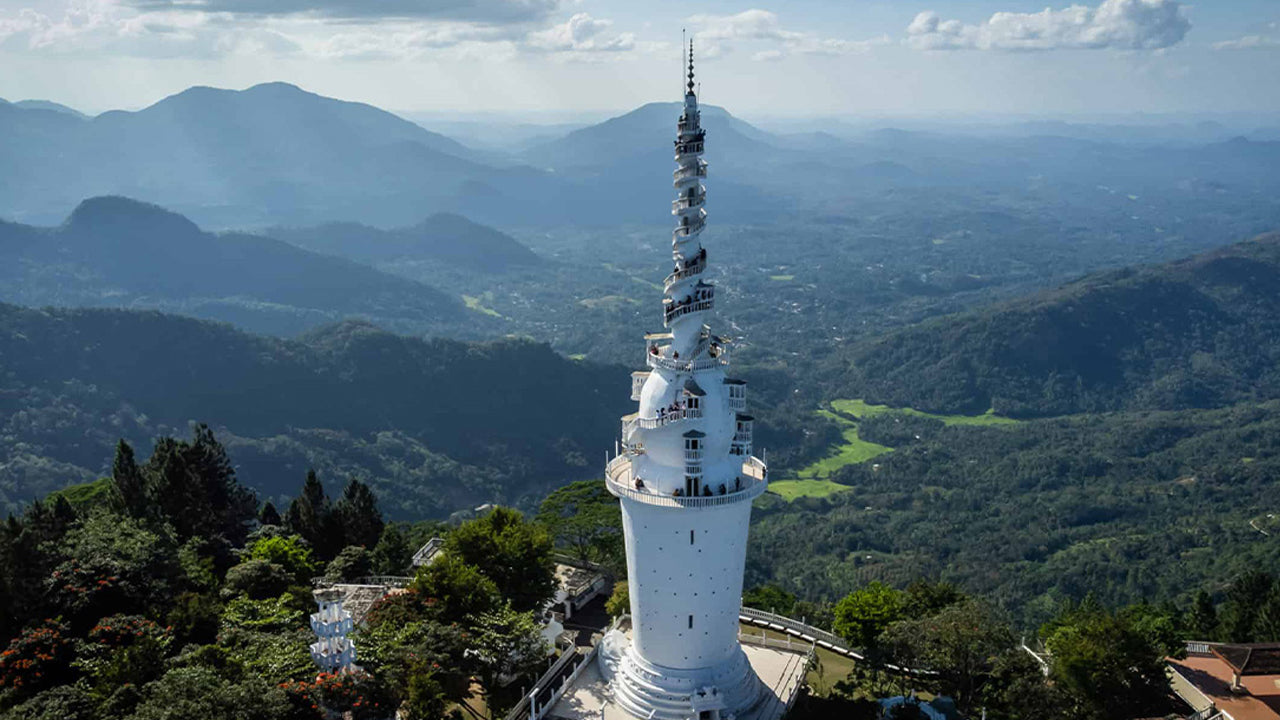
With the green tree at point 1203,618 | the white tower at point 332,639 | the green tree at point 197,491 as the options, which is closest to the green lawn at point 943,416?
the green tree at point 1203,618

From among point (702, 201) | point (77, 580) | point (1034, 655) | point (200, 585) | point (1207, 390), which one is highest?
point (702, 201)

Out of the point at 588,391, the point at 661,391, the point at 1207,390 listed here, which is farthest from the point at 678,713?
the point at 1207,390

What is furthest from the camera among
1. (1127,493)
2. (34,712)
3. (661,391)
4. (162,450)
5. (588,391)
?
(588,391)

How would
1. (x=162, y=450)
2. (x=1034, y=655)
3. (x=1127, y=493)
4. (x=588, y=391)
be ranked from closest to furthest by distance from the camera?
(x=1034, y=655)
(x=162, y=450)
(x=1127, y=493)
(x=588, y=391)

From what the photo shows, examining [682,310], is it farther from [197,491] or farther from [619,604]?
[197,491]

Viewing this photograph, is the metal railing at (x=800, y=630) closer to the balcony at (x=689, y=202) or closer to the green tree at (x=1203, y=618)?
the balcony at (x=689, y=202)

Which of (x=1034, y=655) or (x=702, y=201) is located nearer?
(x=702, y=201)

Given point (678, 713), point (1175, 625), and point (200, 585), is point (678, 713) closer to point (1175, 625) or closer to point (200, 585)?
point (200, 585)

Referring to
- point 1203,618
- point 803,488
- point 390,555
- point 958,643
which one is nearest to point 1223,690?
point 958,643
